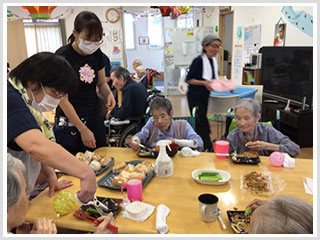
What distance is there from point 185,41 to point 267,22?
2.86 metres

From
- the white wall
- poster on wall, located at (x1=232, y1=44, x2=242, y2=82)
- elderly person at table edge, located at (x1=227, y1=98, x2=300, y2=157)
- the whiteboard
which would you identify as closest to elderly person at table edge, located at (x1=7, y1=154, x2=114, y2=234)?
elderly person at table edge, located at (x1=227, y1=98, x2=300, y2=157)

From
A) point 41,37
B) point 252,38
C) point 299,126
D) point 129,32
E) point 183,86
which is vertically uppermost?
point 129,32

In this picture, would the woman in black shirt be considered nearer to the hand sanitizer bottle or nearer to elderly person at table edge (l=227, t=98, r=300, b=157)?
elderly person at table edge (l=227, t=98, r=300, b=157)

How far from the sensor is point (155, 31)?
8.74 m

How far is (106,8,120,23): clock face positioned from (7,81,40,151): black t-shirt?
22.4 feet

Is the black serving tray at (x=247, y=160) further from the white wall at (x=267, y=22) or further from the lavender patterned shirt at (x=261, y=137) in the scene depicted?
the white wall at (x=267, y=22)

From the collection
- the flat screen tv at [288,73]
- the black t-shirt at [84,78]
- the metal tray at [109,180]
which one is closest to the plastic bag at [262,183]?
the metal tray at [109,180]

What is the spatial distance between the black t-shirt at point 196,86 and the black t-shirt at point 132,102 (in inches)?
23.0

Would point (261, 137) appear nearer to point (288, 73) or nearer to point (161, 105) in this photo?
point (161, 105)

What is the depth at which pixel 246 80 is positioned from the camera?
507cm

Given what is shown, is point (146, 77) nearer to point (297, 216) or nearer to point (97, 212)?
point (97, 212)

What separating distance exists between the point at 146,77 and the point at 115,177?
347cm

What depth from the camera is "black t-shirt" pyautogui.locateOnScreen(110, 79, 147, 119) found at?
10.1 ft

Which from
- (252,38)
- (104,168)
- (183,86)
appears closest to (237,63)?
(252,38)
